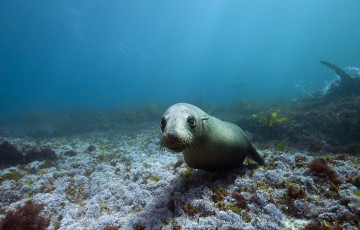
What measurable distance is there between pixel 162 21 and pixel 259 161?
117 meters

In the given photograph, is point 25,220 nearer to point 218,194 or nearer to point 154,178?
point 154,178

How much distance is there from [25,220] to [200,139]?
3.33m

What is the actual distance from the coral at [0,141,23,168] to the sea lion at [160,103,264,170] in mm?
7586

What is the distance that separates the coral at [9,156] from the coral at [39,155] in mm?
243

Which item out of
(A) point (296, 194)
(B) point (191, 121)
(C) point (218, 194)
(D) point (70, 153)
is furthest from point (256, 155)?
(D) point (70, 153)

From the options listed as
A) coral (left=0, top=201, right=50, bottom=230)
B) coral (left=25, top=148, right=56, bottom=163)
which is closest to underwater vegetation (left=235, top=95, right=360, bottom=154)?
coral (left=0, top=201, right=50, bottom=230)

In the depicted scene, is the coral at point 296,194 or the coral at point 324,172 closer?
the coral at point 296,194

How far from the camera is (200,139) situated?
2.88 metres

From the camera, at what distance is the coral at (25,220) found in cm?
270

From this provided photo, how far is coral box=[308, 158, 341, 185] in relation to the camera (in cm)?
267

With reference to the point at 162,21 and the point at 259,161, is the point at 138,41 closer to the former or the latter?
the point at 162,21

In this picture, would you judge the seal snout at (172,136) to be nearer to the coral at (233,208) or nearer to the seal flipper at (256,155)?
the coral at (233,208)

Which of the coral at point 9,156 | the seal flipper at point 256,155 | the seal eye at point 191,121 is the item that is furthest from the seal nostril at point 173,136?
the coral at point 9,156

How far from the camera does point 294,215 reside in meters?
2.19
